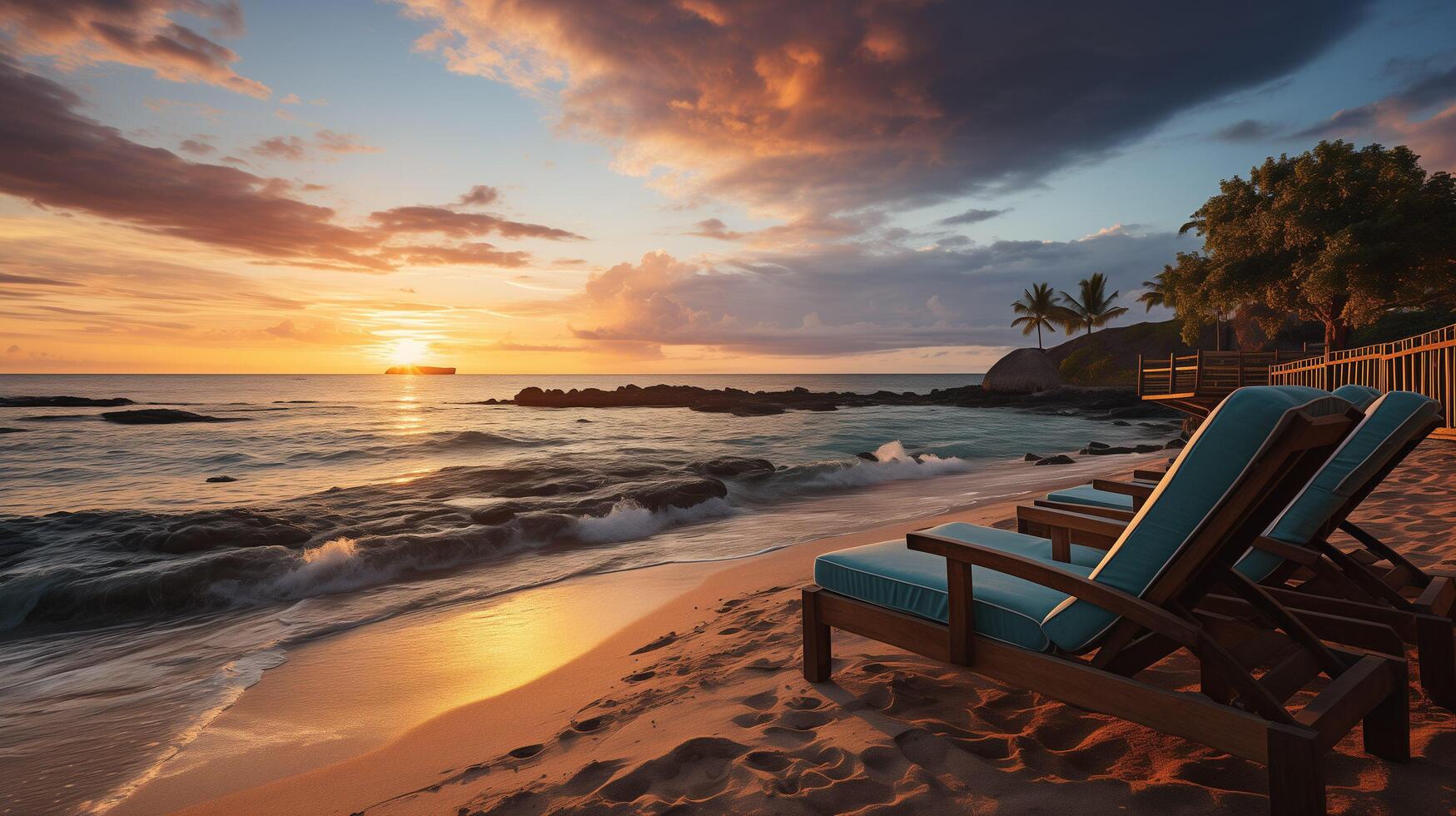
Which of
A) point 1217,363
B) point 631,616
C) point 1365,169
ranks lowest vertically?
point 631,616

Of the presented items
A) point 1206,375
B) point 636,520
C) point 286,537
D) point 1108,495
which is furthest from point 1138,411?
point 286,537

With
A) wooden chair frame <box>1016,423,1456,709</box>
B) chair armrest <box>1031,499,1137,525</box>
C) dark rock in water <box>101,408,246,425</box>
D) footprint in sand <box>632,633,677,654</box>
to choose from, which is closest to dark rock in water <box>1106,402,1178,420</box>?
chair armrest <box>1031,499,1137,525</box>

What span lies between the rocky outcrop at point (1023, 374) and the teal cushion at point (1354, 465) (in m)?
47.1

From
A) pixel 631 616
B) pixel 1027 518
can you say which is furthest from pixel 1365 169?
pixel 631 616

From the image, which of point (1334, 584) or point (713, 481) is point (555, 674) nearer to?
point (1334, 584)

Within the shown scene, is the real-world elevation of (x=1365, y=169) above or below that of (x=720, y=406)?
above

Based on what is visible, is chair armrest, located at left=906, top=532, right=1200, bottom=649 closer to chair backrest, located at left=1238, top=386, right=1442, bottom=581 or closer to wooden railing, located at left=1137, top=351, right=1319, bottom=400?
chair backrest, located at left=1238, top=386, right=1442, bottom=581

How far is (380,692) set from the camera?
4293mm

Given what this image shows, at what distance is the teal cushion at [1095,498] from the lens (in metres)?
4.53

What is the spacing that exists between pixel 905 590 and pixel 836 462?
1331 cm

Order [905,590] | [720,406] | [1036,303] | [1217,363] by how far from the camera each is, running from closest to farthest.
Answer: [905,590]
[1217,363]
[720,406]
[1036,303]

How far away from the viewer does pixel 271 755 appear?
3531mm

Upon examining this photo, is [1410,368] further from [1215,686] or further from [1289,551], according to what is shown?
[1215,686]

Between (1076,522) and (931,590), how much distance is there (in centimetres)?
131
